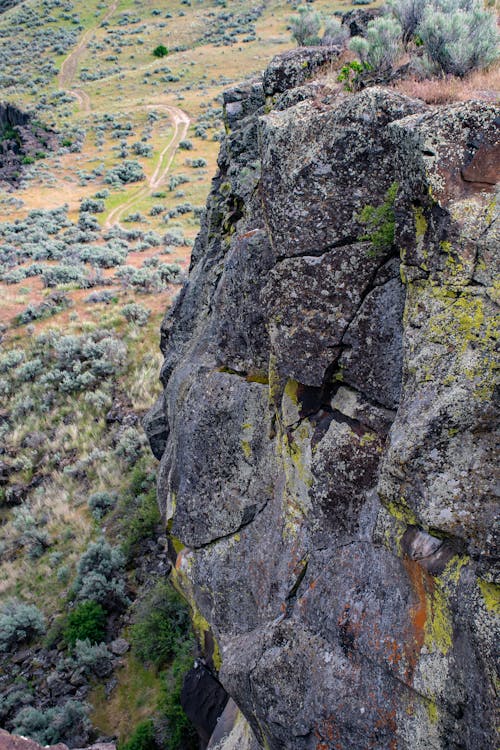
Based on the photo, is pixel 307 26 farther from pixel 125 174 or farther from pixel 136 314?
pixel 125 174

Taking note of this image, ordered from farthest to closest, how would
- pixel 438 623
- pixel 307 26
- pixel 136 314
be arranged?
pixel 136 314 < pixel 307 26 < pixel 438 623

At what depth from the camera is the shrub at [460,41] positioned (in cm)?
655

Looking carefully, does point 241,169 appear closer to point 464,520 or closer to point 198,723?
point 464,520

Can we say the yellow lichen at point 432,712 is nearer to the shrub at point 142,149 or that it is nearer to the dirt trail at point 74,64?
the shrub at point 142,149

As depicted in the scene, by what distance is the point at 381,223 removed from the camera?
5859 millimetres

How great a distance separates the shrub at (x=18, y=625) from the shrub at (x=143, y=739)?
3705 millimetres

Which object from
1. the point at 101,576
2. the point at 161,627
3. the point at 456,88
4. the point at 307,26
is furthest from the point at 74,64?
the point at 456,88

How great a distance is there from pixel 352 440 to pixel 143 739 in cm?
689

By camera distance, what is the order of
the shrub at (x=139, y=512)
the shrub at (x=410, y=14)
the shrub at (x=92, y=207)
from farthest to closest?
the shrub at (x=92, y=207), the shrub at (x=139, y=512), the shrub at (x=410, y=14)

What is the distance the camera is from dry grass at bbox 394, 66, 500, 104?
18.2ft

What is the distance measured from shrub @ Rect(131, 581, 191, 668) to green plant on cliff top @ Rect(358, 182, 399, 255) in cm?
834

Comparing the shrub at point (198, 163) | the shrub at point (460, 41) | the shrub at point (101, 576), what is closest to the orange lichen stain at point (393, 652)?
→ the shrub at point (460, 41)

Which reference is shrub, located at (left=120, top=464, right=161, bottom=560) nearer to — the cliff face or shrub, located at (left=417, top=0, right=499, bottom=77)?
the cliff face

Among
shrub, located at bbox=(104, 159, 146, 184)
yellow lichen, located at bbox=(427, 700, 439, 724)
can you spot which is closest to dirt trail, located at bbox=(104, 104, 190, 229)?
shrub, located at bbox=(104, 159, 146, 184)
